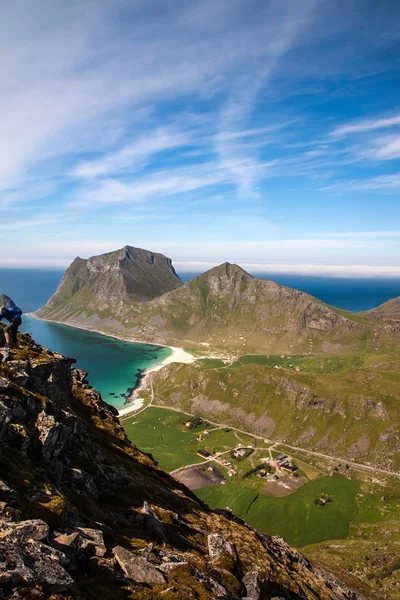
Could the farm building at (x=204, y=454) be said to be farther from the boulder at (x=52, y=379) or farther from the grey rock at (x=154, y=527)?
the grey rock at (x=154, y=527)

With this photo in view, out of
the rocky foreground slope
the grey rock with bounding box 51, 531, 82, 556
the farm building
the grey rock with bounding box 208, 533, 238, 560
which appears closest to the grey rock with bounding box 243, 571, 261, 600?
the rocky foreground slope

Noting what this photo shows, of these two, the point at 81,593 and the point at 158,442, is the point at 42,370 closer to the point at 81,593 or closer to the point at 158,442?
the point at 81,593

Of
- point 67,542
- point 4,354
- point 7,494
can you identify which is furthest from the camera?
point 4,354

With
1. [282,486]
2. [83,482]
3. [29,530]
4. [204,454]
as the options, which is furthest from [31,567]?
[204,454]

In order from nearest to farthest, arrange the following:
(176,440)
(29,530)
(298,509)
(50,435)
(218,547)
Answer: (29,530), (50,435), (218,547), (298,509), (176,440)

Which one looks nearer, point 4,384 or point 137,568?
point 137,568

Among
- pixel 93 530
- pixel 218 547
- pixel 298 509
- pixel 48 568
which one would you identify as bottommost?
pixel 298 509

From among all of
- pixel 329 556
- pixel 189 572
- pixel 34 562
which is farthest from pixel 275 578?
pixel 329 556

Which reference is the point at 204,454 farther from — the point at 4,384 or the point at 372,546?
the point at 4,384
